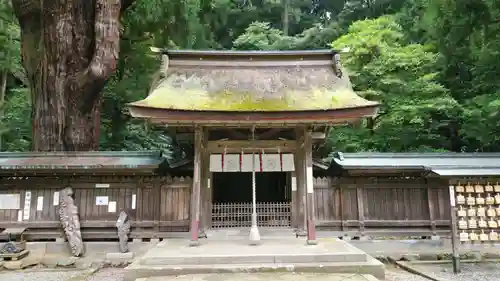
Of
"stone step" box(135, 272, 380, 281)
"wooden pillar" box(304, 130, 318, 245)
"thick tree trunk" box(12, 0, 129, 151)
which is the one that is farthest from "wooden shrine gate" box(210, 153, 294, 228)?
"thick tree trunk" box(12, 0, 129, 151)

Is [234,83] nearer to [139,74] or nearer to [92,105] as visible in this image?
[92,105]

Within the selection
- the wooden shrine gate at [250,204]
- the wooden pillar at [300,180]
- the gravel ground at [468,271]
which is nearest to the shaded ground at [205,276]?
the gravel ground at [468,271]

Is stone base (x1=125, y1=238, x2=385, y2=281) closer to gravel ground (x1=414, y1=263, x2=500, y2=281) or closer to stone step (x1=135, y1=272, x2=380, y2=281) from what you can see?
stone step (x1=135, y1=272, x2=380, y2=281)

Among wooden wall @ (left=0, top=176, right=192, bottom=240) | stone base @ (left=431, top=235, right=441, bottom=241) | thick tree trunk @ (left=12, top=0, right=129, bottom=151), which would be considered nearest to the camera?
wooden wall @ (left=0, top=176, right=192, bottom=240)

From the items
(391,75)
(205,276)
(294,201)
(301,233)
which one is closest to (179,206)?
(294,201)

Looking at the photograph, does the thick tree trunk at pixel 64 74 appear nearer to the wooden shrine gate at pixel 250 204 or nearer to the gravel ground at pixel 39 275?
the gravel ground at pixel 39 275

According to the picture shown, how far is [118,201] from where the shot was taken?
34.8ft

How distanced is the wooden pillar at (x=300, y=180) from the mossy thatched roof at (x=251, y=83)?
39.2 inches

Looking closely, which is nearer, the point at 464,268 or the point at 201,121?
the point at 201,121

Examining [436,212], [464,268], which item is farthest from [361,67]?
[464,268]

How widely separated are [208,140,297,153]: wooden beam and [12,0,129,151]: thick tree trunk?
4496 mm

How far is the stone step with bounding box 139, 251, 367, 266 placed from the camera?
7.57m

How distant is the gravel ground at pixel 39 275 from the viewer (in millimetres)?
8638

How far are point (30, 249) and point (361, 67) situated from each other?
47.4 feet
